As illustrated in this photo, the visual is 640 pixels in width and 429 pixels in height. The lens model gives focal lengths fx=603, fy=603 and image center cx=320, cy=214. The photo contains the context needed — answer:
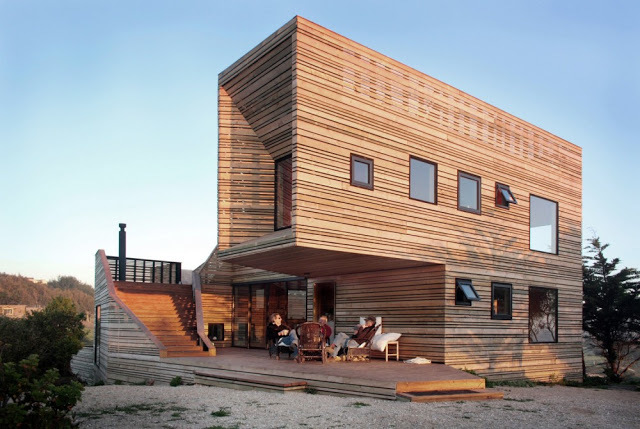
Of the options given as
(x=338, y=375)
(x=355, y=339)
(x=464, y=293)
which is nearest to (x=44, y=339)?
(x=355, y=339)

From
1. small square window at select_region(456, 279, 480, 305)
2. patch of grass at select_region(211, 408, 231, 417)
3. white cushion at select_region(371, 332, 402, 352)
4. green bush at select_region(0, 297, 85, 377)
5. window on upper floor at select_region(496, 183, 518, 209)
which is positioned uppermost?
window on upper floor at select_region(496, 183, 518, 209)

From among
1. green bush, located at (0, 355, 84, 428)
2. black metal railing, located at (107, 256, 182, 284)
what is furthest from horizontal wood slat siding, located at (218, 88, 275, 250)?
black metal railing, located at (107, 256, 182, 284)

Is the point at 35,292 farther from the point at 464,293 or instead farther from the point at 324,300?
the point at 464,293

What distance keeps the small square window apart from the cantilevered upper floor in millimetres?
512

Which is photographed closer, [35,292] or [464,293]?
[464,293]

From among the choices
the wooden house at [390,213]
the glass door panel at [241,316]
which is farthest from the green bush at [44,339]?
the glass door panel at [241,316]

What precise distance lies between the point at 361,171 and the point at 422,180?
1787mm

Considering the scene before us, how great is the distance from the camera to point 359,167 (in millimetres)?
11047

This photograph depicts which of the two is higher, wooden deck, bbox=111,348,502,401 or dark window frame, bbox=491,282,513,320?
dark window frame, bbox=491,282,513,320

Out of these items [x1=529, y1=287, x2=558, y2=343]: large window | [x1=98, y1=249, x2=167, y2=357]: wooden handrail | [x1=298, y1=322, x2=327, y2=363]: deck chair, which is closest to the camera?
[x1=298, y1=322, x2=327, y2=363]: deck chair

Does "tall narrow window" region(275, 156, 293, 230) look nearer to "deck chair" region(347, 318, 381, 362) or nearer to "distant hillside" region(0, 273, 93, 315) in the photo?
"deck chair" region(347, 318, 381, 362)

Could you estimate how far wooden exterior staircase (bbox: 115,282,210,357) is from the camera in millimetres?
14441

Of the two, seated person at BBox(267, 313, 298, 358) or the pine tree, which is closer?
seated person at BBox(267, 313, 298, 358)

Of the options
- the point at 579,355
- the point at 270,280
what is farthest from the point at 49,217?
the point at 579,355
